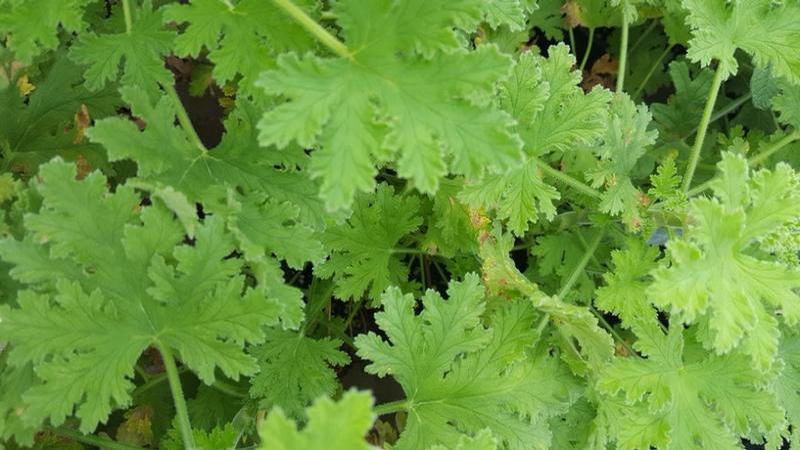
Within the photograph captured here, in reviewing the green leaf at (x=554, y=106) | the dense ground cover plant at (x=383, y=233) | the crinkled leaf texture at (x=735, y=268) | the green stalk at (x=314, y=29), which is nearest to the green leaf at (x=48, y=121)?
the dense ground cover plant at (x=383, y=233)

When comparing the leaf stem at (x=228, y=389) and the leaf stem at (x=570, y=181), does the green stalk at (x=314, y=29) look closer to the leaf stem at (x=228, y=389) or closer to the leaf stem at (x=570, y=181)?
the leaf stem at (x=570, y=181)

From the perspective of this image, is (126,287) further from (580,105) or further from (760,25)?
(760,25)

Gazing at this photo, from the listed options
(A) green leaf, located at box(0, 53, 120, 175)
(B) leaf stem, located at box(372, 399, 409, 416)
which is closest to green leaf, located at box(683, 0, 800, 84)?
(B) leaf stem, located at box(372, 399, 409, 416)

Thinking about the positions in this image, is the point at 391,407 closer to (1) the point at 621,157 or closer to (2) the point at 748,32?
(1) the point at 621,157

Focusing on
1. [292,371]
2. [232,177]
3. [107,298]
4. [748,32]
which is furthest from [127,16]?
[748,32]

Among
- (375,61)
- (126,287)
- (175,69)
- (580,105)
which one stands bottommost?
(175,69)

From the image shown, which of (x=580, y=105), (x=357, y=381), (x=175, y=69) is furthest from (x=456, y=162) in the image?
(x=175, y=69)

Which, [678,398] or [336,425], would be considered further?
[678,398]
